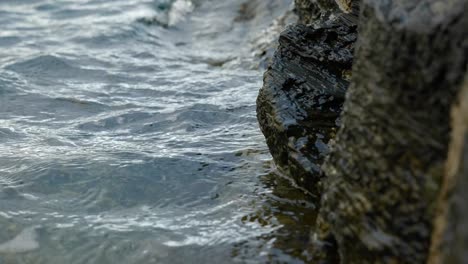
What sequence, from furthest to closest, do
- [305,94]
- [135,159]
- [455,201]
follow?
1. [135,159]
2. [305,94]
3. [455,201]

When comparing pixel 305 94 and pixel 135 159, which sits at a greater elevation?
pixel 305 94

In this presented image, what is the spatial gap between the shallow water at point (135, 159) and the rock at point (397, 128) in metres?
0.65

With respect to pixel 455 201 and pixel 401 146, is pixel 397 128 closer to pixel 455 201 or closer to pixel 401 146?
pixel 401 146

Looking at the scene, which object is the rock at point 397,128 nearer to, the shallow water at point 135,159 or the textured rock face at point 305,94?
the shallow water at point 135,159

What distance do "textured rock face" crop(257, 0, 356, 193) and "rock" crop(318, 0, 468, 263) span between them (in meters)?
1.14

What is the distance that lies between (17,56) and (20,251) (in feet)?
16.3

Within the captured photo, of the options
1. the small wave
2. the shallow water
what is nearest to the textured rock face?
the shallow water

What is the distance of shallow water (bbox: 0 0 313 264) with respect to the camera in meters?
3.39

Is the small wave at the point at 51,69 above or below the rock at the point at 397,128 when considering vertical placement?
above

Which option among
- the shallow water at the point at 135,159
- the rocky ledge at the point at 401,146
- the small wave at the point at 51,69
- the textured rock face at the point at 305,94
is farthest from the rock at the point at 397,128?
the small wave at the point at 51,69

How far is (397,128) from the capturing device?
2381 millimetres

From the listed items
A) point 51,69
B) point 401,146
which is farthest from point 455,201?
point 51,69

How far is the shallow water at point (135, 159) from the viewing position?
133 inches

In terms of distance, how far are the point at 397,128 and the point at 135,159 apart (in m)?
2.50
